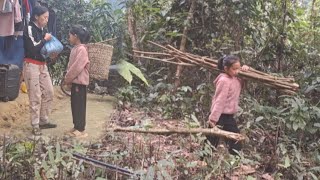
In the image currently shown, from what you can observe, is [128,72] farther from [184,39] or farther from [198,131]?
[198,131]

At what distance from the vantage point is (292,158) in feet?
15.6

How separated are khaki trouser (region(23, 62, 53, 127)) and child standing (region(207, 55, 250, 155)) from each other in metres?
2.07

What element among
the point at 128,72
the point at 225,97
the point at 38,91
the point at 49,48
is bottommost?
the point at 38,91

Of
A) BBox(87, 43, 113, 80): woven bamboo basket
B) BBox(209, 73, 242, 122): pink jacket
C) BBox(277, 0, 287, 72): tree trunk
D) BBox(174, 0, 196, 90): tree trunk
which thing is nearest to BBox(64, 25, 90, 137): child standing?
BBox(87, 43, 113, 80): woven bamboo basket

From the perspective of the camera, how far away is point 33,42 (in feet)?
16.9

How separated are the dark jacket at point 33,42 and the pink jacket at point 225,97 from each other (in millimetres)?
2134

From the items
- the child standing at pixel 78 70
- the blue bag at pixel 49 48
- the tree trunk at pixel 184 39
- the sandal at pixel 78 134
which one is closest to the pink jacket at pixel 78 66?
the child standing at pixel 78 70

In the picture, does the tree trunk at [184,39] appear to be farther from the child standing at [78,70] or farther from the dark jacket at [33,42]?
the dark jacket at [33,42]

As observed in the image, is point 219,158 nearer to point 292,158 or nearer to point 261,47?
point 292,158

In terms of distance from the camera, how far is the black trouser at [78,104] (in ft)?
17.2

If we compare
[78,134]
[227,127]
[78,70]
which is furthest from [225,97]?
[78,134]

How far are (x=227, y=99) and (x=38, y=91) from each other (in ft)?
7.34

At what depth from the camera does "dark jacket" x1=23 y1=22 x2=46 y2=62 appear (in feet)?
16.9

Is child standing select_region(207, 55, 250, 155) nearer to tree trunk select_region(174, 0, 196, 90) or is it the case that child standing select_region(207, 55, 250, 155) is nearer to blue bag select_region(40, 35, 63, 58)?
blue bag select_region(40, 35, 63, 58)
